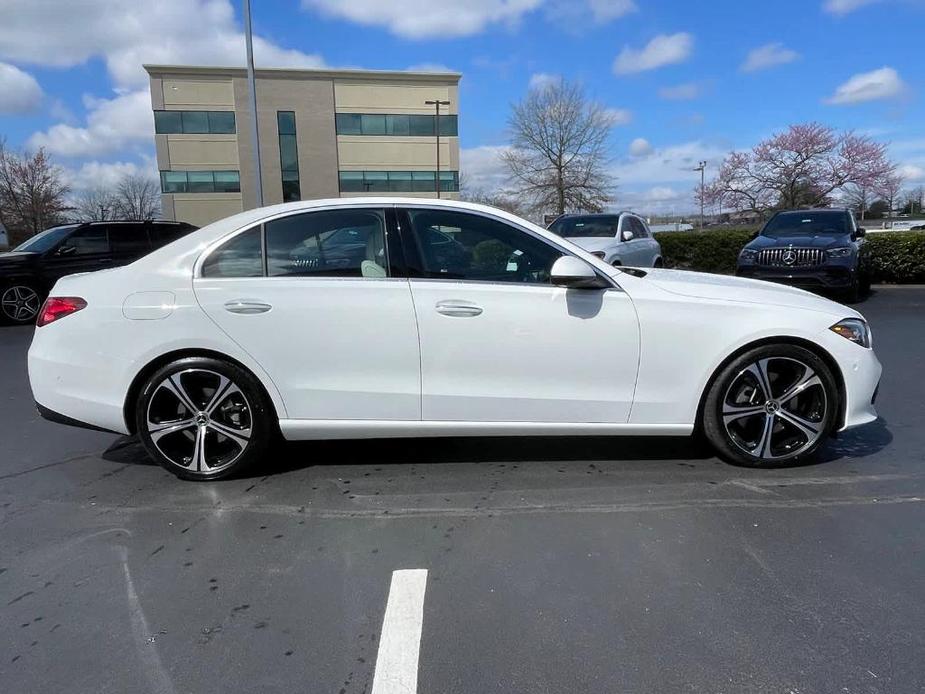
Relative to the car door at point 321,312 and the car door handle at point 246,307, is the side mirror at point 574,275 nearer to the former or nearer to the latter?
the car door at point 321,312

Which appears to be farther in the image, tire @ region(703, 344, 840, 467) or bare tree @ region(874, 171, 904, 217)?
bare tree @ region(874, 171, 904, 217)

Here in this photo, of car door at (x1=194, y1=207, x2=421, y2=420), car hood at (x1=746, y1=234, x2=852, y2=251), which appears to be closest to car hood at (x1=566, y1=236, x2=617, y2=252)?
car hood at (x1=746, y1=234, x2=852, y2=251)

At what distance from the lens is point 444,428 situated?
368 centimetres

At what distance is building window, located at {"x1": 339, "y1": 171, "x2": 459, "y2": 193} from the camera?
54406 mm

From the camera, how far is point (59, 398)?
12.2 feet

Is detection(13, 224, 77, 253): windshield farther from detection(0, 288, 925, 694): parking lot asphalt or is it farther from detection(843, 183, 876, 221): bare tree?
detection(843, 183, 876, 221): bare tree

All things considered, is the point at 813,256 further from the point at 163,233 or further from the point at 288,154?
the point at 288,154

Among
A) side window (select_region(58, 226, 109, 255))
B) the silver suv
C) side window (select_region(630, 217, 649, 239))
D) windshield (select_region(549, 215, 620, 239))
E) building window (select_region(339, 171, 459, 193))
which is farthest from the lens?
building window (select_region(339, 171, 459, 193))

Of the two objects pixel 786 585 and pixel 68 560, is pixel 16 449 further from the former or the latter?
pixel 786 585

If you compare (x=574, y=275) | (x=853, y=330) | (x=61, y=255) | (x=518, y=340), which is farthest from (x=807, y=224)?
(x=61, y=255)

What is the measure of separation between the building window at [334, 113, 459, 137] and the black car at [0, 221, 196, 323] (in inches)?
1801

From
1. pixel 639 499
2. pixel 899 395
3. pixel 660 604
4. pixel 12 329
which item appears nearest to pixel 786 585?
pixel 660 604

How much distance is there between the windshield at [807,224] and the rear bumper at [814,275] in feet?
3.41

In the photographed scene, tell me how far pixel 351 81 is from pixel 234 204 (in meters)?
14.3
